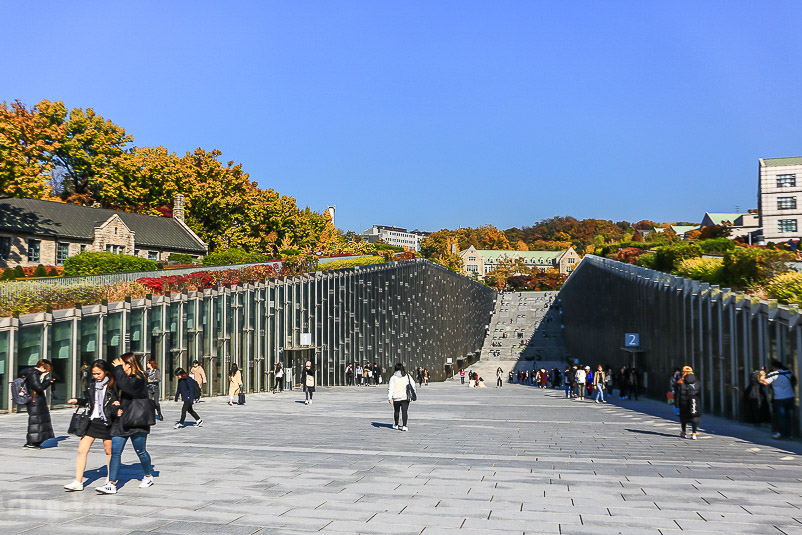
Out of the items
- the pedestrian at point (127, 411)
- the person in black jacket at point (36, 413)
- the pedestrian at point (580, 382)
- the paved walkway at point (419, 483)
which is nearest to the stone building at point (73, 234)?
the paved walkway at point (419, 483)

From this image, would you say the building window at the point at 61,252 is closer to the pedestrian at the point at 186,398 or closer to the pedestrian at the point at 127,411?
the pedestrian at the point at 186,398

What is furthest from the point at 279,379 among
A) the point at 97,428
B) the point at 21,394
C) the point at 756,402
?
the point at 97,428

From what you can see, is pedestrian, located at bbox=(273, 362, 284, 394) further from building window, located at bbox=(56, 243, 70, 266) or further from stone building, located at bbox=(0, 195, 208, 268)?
building window, located at bbox=(56, 243, 70, 266)

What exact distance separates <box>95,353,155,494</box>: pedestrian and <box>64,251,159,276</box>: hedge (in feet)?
128

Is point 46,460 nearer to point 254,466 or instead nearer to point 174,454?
point 174,454

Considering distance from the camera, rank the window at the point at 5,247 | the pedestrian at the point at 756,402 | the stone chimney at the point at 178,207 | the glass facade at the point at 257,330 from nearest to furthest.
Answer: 1. the pedestrian at the point at 756,402
2. the glass facade at the point at 257,330
3. the window at the point at 5,247
4. the stone chimney at the point at 178,207

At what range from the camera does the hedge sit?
45844 millimetres

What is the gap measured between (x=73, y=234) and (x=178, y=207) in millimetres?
17333

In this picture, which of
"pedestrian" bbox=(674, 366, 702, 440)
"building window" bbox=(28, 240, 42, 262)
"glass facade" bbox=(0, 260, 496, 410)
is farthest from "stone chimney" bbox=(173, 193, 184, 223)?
"pedestrian" bbox=(674, 366, 702, 440)

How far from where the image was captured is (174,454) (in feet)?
40.7

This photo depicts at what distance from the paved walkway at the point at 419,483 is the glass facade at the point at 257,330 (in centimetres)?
458

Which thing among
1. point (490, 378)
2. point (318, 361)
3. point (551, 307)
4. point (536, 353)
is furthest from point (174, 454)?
point (551, 307)

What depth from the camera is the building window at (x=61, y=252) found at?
53625 millimetres

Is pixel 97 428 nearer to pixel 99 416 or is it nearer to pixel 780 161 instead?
pixel 99 416
